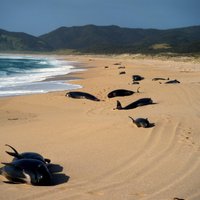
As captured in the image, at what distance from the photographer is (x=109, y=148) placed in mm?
8531

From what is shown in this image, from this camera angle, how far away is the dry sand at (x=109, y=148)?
604 cm

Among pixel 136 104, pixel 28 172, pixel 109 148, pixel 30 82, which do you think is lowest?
pixel 30 82

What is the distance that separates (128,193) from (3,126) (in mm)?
6228

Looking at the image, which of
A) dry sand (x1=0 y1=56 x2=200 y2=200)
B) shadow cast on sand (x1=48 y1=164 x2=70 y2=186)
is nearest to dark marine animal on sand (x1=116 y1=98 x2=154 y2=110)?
dry sand (x1=0 y1=56 x2=200 y2=200)

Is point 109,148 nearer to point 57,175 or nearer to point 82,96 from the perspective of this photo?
point 57,175

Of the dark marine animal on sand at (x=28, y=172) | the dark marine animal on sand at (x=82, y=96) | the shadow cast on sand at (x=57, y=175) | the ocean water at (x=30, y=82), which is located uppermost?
the dark marine animal on sand at (x=28, y=172)

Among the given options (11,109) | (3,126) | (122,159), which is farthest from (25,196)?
(11,109)

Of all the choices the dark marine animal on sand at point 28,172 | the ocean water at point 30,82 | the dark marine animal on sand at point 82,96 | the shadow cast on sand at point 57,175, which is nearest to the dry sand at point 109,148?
the shadow cast on sand at point 57,175

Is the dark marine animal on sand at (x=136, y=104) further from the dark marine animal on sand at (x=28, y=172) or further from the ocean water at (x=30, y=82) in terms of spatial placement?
the dark marine animal on sand at (x=28, y=172)

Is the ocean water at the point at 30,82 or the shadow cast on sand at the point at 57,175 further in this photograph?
the ocean water at the point at 30,82

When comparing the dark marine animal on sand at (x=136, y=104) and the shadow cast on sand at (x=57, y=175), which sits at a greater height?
the shadow cast on sand at (x=57, y=175)

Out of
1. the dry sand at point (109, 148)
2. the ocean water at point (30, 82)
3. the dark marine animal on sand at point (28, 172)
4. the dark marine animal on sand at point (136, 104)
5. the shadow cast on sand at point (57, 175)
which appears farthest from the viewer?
the ocean water at point (30, 82)

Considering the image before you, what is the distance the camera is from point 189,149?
836 centimetres

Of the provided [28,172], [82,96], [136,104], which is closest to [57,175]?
[28,172]
